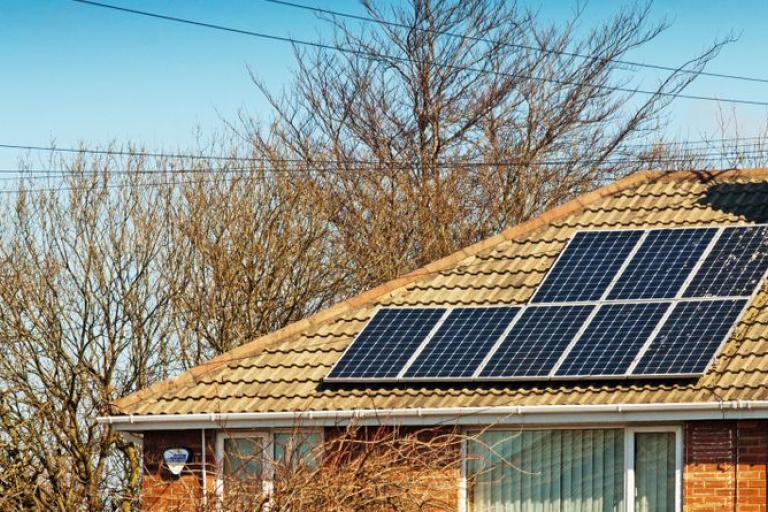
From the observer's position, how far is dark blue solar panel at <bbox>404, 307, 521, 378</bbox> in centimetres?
1670

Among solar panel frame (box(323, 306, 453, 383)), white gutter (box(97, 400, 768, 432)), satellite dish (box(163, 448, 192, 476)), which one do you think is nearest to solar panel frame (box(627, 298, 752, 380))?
white gutter (box(97, 400, 768, 432))

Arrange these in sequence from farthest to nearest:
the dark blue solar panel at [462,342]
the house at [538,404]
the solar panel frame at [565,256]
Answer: the solar panel frame at [565,256]
the dark blue solar panel at [462,342]
the house at [538,404]

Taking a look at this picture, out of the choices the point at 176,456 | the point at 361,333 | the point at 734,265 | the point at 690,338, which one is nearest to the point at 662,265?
the point at 734,265

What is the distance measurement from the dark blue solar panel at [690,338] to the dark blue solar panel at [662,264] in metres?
0.52

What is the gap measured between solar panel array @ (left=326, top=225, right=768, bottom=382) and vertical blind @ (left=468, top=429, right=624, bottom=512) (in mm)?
680

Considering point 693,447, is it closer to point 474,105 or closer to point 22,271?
point 22,271

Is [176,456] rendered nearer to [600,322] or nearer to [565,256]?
[600,322]

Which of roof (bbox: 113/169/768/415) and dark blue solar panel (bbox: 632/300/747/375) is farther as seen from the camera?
roof (bbox: 113/169/768/415)

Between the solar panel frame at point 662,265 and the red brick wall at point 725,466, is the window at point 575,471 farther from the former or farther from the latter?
the solar panel frame at point 662,265

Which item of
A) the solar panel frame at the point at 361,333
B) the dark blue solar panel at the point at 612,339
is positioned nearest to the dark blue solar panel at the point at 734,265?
the dark blue solar panel at the point at 612,339

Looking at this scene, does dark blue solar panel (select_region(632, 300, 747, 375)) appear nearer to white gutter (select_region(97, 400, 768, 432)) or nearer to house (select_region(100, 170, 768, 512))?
house (select_region(100, 170, 768, 512))

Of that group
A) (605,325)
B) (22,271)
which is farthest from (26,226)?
(605,325)

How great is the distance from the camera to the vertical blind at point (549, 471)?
16000mm

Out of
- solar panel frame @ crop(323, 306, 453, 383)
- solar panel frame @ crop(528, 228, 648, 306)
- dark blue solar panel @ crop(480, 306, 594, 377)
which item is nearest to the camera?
dark blue solar panel @ crop(480, 306, 594, 377)
